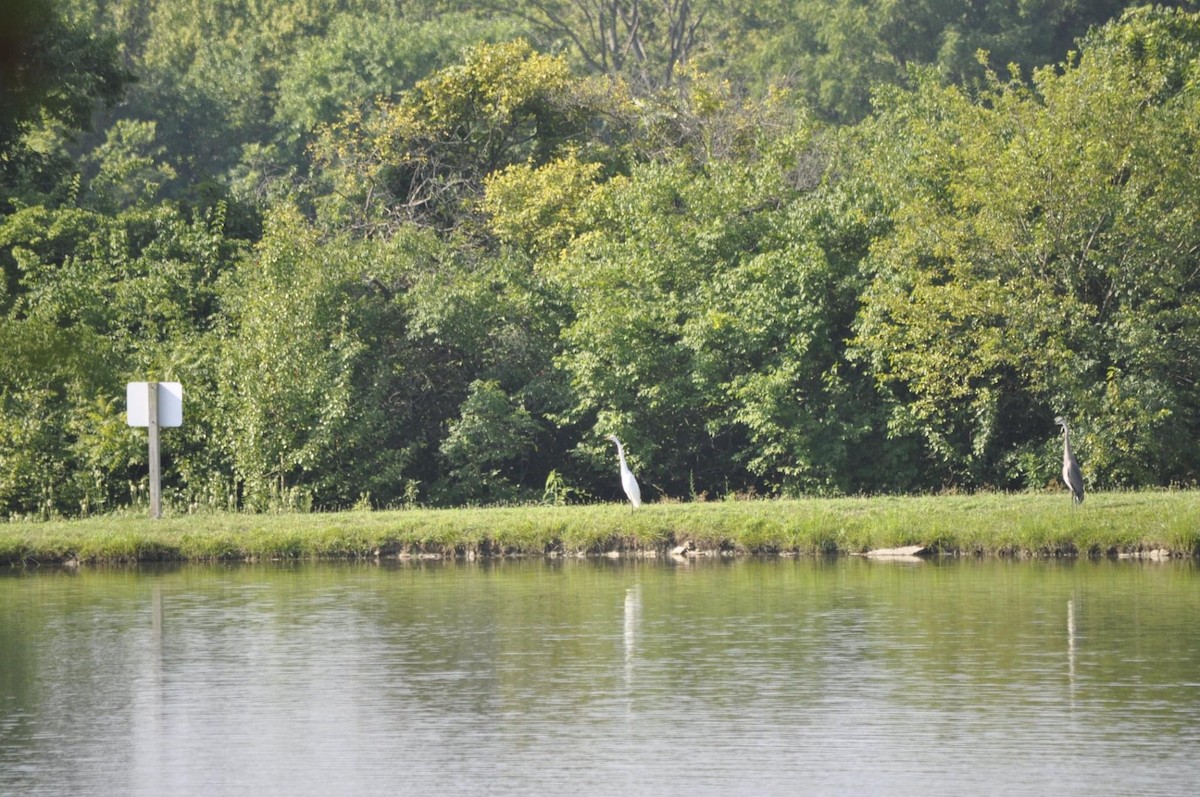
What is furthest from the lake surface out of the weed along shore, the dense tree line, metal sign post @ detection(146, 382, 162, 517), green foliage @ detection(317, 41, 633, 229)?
green foliage @ detection(317, 41, 633, 229)

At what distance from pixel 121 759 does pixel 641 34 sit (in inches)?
2234

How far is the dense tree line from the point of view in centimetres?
3127

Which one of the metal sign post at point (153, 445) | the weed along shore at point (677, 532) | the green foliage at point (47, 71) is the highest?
the green foliage at point (47, 71)

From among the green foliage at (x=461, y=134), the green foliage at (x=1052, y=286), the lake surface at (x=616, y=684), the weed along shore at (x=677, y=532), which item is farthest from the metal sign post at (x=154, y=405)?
the green foliage at (x=1052, y=286)

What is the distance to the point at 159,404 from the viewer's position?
104ft

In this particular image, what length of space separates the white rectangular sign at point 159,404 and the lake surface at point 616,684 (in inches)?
286

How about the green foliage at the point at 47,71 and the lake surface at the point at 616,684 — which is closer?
the lake surface at the point at 616,684

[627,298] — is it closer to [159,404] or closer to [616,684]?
[159,404]

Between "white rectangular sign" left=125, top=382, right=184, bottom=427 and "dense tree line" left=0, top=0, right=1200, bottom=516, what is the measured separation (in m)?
0.76

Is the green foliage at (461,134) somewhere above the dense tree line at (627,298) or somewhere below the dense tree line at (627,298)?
above

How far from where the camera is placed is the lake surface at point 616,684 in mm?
12461

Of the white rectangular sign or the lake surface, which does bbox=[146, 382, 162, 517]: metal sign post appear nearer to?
the white rectangular sign

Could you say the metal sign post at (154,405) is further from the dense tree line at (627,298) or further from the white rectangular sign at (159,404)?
the dense tree line at (627,298)

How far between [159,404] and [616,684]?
1751 cm
